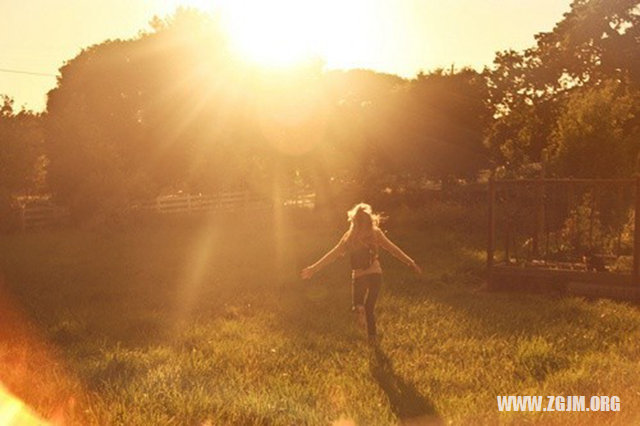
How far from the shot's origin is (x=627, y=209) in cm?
1927

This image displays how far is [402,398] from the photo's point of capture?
7.20m

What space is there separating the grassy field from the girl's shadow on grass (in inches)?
1.1

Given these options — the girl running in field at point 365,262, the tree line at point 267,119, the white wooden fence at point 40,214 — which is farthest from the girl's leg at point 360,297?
the white wooden fence at point 40,214

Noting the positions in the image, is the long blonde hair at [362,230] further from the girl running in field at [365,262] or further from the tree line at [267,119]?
the tree line at [267,119]

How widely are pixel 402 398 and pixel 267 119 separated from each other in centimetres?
3442

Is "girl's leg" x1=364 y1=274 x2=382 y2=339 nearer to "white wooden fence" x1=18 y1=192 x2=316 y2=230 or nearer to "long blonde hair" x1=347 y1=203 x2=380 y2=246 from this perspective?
"long blonde hair" x1=347 y1=203 x2=380 y2=246

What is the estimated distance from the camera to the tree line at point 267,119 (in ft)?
119

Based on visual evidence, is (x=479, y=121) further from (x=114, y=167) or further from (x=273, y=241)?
(x=273, y=241)

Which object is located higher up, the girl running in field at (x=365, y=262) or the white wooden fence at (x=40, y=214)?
the girl running in field at (x=365, y=262)

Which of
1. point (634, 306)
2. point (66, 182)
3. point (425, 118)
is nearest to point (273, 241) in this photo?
point (634, 306)

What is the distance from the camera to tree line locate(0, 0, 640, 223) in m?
36.2

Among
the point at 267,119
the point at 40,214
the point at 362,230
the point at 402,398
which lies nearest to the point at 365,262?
the point at 362,230

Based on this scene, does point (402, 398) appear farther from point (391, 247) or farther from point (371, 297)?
point (391, 247)

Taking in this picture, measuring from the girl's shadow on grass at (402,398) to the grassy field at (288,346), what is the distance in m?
0.03
